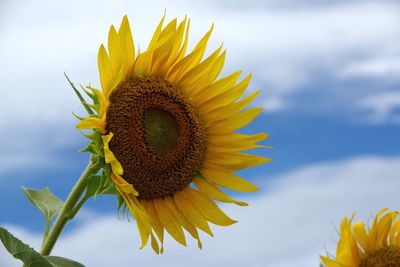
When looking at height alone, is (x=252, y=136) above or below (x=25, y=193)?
above

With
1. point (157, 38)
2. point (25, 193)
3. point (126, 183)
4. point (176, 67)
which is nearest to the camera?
point (126, 183)

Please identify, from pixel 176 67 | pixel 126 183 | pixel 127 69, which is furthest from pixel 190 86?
pixel 126 183

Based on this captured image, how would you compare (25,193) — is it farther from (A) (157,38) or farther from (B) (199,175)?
(A) (157,38)

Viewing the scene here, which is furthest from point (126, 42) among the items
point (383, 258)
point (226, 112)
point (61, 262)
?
point (383, 258)

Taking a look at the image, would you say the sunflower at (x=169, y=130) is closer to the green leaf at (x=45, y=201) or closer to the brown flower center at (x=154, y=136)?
the brown flower center at (x=154, y=136)

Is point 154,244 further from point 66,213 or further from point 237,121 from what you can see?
point 237,121

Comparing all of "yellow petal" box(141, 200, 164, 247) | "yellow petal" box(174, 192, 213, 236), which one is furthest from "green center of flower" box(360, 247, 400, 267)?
"yellow petal" box(141, 200, 164, 247)

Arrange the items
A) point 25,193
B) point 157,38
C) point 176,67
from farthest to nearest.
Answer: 1. point 25,193
2. point 176,67
3. point 157,38
